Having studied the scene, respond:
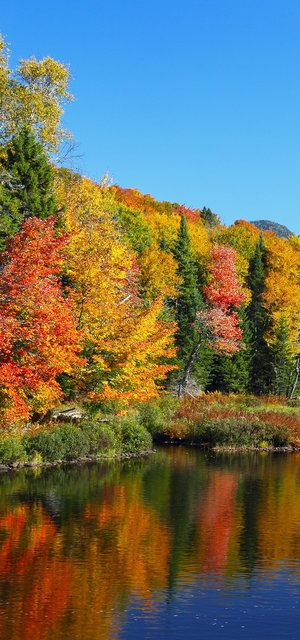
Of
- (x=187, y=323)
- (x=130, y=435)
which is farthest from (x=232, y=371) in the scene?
(x=130, y=435)

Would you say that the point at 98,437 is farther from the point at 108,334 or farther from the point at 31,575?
the point at 31,575

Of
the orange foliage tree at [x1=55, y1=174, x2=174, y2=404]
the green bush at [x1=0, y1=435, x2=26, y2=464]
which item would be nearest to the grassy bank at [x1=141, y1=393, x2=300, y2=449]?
the orange foliage tree at [x1=55, y1=174, x2=174, y2=404]

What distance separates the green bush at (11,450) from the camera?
3297 cm

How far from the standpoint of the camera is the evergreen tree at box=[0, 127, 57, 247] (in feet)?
153

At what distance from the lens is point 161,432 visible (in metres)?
48.3

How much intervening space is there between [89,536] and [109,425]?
59.2ft

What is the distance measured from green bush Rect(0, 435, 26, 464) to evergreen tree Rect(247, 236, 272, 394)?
142ft

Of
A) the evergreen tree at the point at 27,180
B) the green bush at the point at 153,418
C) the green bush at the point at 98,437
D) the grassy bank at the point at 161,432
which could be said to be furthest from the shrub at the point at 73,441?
the evergreen tree at the point at 27,180

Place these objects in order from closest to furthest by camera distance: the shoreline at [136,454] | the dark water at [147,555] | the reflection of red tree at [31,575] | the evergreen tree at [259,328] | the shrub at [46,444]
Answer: the reflection of red tree at [31,575] < the dark water at [147,555] < the shoreline at [136,454] < the shrub at [46,444] < the evergreen tree at [259,328]

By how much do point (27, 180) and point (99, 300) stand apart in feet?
41.9

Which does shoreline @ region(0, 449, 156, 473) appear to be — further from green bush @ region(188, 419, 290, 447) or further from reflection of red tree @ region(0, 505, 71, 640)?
reflection of red tree @ region(0, 505, 71, 640)

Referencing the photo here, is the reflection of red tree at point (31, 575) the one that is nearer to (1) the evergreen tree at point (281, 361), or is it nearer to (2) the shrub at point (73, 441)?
(2) the shrub at point (73, 441)

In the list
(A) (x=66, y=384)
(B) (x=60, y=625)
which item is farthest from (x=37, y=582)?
(A) (x=66, y=384)

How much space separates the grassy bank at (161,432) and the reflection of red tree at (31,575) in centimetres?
1005
